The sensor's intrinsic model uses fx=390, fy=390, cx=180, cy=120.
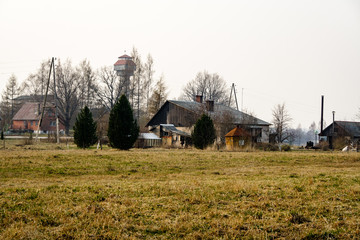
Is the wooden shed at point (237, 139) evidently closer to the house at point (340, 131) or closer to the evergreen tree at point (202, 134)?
the evergreen tree at point (202, 134)

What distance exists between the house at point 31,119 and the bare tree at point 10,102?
140 cm

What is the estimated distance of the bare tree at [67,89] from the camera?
6214 centimetres

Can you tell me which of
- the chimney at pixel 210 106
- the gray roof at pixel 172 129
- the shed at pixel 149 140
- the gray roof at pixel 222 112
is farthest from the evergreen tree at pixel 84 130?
the chimney at pixel 210 106

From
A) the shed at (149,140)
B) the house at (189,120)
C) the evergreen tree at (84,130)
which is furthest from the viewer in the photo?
the house at (189,120)

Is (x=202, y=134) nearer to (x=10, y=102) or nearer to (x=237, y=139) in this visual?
(x=237, y=139)

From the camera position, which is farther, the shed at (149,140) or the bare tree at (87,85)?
the bare tree at (87,85)

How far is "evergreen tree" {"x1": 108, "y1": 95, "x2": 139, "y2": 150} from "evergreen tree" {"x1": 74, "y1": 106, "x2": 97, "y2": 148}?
8.62 feet

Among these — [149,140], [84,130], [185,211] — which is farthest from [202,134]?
[185,211]

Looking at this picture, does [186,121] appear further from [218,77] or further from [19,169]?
[19,169]

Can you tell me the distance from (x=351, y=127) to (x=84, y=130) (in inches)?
2043

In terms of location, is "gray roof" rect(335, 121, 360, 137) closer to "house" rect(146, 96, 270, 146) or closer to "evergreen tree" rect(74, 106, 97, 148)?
"house" rect(146, 96, 270, 146)

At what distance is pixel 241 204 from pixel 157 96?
5120 centimetres

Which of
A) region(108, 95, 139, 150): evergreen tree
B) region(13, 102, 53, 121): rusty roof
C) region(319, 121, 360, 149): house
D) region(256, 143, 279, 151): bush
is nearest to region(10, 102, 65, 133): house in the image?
region(13, 102, 53, 121): rusty roof

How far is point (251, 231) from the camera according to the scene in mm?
6344
